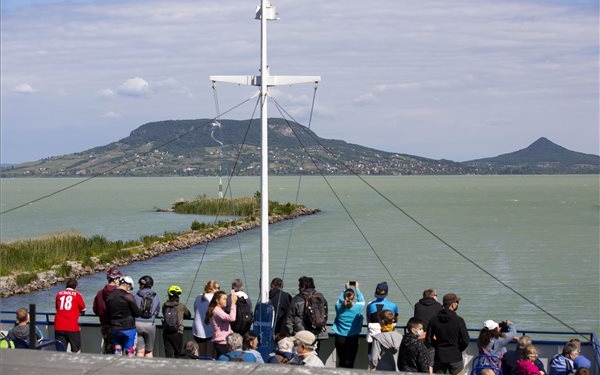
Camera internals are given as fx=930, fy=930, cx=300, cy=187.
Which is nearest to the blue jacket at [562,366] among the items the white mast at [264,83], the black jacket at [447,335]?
the black jacket at [447,335]

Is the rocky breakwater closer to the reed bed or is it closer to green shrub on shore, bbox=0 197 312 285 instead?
green shrub on shore, bbox=0 197 312 285

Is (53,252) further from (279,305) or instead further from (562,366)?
(562,366)

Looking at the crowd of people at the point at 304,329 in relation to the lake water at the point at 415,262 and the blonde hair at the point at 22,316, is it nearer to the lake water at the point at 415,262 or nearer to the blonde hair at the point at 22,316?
the blonde hair at the point at 22,316

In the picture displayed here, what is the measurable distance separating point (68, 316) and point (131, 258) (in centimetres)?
4089

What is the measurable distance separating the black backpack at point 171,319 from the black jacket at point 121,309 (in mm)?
391

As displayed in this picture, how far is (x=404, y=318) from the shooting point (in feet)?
101

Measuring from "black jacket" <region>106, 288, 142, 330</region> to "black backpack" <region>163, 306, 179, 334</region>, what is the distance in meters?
0.39

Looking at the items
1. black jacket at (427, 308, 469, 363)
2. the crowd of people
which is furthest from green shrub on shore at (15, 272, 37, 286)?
black jacket at (427, 308, 469, 363)

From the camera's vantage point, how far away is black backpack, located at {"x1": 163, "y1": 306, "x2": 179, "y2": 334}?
1201cm

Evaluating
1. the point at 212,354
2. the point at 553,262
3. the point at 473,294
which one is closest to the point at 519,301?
the point at 473,294

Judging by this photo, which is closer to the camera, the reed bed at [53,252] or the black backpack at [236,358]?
the black backpack at [236,358]

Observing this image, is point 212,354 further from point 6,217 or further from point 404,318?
point 6,217

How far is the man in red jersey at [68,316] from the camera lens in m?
12.2

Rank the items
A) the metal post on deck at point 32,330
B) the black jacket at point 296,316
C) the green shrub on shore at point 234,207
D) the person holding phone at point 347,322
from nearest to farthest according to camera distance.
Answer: the metal post on deck at point 32,330 → the black jacket at point 296,316 → the person holding phone at point 347,322 → the green shrub on shore at point 234,207
